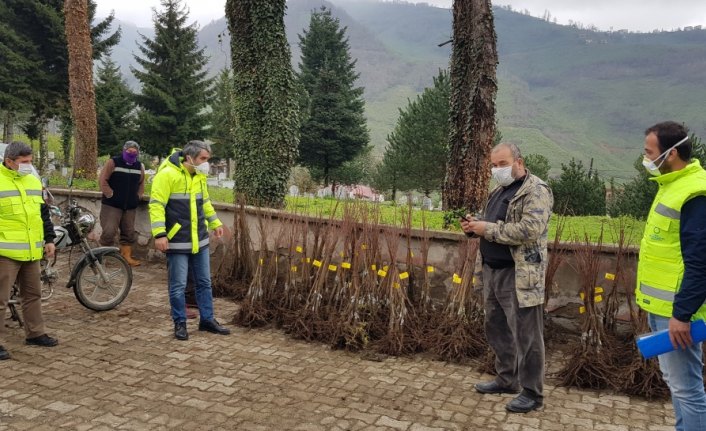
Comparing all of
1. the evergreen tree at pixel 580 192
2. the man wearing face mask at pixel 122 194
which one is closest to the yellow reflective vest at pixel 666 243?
the man wearing face mask at pixel 122 194

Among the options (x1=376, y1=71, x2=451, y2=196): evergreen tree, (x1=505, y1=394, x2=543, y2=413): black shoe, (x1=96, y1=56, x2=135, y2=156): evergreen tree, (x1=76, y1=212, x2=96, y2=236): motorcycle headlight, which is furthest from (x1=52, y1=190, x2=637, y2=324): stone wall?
(x1=96, y1=56, x2=135, y2=156): evergreen tree

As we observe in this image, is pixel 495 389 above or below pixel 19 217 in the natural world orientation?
below

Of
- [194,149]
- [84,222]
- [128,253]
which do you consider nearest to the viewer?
[194,149]

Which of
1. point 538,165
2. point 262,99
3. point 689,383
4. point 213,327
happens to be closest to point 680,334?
point 689,383

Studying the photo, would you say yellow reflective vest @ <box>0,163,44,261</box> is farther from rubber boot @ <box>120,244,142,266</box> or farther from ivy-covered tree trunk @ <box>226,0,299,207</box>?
ivy-covered tree trunk @ <box>226,0,299,207</box>

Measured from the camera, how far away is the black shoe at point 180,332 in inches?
196

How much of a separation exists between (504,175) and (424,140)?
2919cm

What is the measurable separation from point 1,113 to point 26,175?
30.7m

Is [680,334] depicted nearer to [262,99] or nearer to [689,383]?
[689,383]

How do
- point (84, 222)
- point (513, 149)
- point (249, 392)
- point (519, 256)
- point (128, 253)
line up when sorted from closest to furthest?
point (519, 256) → point (513, 149) → point (249, 392) → point (84, 222) → point (128, 253)

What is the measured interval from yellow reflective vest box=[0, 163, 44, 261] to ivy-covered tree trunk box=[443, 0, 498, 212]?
203 inches

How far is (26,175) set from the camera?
15.1 ft

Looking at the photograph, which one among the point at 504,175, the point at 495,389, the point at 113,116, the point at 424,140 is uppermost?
the point at 113,116

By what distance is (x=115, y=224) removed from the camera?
7.49m
